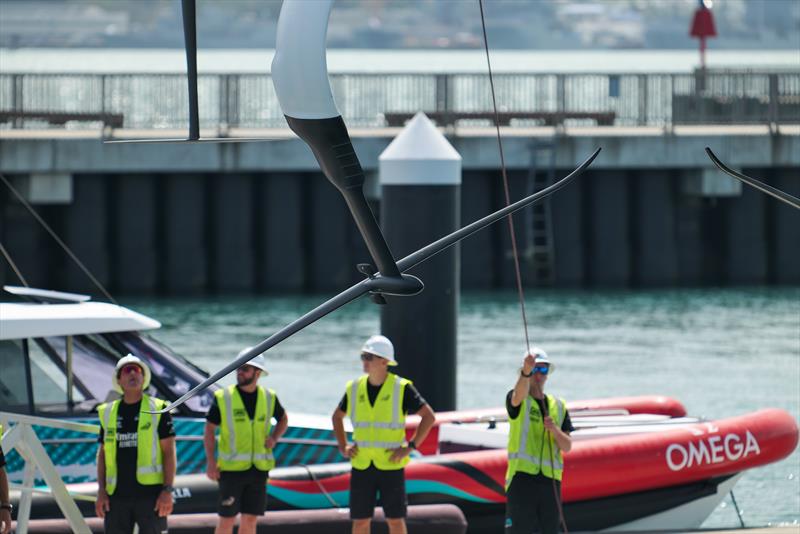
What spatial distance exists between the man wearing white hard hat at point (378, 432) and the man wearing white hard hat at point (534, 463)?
24.8 inches

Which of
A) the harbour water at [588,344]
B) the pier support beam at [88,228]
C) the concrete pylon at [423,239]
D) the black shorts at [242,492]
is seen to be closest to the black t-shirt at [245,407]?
the black shorts at [242,492]

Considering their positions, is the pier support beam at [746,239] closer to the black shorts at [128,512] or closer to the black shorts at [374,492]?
the black shorts at [374,492]

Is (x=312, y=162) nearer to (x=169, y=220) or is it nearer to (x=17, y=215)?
(x=169, y=220)

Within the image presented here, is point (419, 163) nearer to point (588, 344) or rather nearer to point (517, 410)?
point (517, 410)

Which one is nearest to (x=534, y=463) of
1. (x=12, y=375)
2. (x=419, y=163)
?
(x=12, y=375)

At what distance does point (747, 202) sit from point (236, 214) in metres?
9.72

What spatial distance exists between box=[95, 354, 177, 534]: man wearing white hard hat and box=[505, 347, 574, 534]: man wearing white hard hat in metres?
1.97

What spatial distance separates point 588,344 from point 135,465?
15.9 metres

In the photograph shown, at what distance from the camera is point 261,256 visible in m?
28.1

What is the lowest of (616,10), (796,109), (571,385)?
(571,385)

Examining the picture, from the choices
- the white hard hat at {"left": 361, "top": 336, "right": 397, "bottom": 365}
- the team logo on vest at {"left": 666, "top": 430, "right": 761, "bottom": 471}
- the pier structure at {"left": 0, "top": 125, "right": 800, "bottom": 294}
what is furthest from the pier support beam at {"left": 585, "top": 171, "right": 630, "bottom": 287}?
the white hard hat at {"left": 361, "top": 336, "right": 397, "bottom": 365}

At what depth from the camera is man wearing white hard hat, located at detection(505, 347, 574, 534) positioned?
8742 mm

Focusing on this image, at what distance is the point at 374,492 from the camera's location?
9.24 metres

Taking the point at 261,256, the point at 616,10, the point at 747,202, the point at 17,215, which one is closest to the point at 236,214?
the point at 261,256
